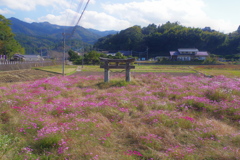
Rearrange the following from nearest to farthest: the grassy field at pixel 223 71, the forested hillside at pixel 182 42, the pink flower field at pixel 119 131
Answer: the pink flower field at pixel 119 131, the grassy field at pixel 223 71, the forested hillside at pixel 182 42

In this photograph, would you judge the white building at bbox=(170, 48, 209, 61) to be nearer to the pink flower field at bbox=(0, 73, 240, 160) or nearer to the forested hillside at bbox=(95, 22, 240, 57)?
the forested hillside at bbox=(95, 22, 240, 57)

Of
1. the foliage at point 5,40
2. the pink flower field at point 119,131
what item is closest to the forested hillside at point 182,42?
the foliage at point 5,40

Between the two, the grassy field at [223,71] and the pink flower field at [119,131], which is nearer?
the pink flower field at [119,131]

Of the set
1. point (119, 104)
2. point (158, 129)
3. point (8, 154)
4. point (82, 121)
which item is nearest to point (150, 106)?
point (119, 104)

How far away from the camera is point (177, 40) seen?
101 meters

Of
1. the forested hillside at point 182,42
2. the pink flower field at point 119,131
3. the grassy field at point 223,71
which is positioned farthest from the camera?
the forested hillside at point 182,42

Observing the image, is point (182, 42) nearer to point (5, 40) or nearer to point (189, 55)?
point (189, 55)

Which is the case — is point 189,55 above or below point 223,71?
above

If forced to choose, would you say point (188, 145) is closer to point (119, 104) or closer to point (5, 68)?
point (119, 104)

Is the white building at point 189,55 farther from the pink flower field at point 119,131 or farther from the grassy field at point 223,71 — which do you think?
the pink flower field at point 119,131

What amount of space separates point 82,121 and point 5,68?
127 feet

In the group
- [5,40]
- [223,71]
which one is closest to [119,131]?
[223,71]

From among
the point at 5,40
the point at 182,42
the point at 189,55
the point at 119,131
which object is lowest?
the point at 119,131

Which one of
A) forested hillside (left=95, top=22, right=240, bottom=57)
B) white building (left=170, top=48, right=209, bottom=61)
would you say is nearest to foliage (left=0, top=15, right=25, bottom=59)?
white building (left=170, top=48, right=209, bottom=61)
